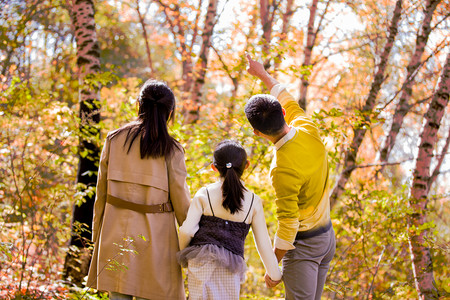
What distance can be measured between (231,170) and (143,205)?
22.8 inches

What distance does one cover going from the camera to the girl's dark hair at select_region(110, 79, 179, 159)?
2.82 meters

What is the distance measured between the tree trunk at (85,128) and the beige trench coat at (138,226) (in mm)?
1641

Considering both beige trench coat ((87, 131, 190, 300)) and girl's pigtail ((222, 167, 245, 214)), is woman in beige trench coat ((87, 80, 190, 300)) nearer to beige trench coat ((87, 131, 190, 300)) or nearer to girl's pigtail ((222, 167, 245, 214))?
beige trench coat ((87, 131, 190, 300))

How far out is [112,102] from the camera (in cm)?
995

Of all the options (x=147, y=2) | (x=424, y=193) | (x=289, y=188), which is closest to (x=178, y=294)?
(x=289, y=188)

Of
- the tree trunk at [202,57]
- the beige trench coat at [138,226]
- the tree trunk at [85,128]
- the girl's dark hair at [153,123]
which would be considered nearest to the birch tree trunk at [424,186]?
the beige trench coat at [138,226]

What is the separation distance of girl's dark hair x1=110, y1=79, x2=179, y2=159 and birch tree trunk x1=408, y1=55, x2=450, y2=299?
2.95 meters

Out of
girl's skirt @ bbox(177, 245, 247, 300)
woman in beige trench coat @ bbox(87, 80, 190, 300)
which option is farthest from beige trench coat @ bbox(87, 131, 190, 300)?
girl's skirt @ bbox(177, 245, 247, 300)

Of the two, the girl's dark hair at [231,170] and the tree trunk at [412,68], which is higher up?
the tree trunk at [412,68]

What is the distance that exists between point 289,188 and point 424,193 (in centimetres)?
285

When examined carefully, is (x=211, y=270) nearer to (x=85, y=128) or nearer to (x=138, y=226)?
(x=138, y=226)

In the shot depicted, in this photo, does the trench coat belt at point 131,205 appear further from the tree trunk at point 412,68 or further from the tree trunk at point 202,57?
the tree trunk at point 202,57

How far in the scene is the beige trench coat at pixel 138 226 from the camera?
2752mm

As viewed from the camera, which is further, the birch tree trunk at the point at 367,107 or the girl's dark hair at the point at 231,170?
the birch tree trunk at the point at 367,107
